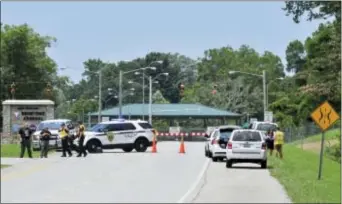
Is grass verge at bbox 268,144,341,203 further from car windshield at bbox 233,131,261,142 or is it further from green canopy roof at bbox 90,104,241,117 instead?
green canopy roof at bbox 90,104,241,117

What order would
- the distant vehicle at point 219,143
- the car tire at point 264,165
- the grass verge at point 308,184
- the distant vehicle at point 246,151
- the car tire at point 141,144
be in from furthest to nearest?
the car tire at point 141,144 < the distant vehicle at point 219,143 < the car tire at point 264,165 < the distant vehicle at point 246,151 < the grass verge at point 308,184

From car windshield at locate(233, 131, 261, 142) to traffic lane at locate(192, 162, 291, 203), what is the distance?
291 cm

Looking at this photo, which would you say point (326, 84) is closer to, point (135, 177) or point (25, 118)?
point (25, 118)

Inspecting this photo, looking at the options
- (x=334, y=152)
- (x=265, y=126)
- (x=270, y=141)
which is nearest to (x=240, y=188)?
(x=270, y=141)

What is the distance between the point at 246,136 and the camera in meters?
30.1

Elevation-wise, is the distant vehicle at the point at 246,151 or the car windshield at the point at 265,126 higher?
the car windshield at the point at 265,126

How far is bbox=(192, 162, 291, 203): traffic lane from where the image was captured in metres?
17.0

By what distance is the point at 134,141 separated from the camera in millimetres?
41156

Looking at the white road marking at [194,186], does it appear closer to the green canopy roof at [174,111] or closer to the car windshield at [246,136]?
the car windshield at [246,136]

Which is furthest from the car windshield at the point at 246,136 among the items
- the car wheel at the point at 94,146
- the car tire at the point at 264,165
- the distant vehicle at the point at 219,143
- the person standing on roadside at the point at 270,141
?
the car wheel at the point at 94,146

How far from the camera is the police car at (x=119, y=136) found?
39688 mm

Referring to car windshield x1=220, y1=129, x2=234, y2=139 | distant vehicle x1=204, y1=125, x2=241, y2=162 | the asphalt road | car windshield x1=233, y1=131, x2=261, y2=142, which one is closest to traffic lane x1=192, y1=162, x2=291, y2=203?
the asphalt road

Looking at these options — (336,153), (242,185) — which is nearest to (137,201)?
(242,185)

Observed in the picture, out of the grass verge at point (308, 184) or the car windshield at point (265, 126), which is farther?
the car windshield at point (265, 126)
